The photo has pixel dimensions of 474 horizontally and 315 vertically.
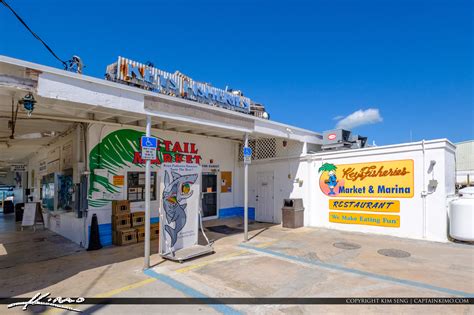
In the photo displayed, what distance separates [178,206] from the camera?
19.7 feet

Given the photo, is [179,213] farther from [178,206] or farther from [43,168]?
[43,168]

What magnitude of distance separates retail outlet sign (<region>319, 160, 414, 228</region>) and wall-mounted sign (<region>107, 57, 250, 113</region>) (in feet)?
14.2

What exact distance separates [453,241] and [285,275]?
5.46 meters

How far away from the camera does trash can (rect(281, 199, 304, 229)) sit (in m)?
9.43

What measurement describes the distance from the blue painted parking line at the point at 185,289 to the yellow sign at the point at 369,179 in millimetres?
6560

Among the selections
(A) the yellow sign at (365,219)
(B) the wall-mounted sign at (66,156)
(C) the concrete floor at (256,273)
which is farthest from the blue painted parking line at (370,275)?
(B) the wall-mounted sign at (66,156)

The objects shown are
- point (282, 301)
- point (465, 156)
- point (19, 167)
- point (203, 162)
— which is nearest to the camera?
point (282, 301)

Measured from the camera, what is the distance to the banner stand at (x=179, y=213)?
5.72 meters

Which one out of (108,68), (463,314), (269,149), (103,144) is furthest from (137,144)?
(463,314)

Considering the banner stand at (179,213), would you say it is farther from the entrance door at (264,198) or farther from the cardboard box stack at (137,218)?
the entrance door at (264,198)

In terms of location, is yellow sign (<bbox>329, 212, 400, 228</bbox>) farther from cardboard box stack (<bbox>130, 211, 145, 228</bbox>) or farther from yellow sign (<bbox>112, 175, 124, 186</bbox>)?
yellow sign (<bbox>112, 175, 124, 186</bbox>)

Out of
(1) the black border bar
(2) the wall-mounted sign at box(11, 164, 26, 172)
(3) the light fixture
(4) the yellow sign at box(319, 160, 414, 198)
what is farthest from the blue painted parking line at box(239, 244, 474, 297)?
(2) the wall-mounted sign at box(11, 164, 26, 172)

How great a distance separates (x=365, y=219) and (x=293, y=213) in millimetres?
2303

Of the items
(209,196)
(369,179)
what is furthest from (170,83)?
(369,179)
